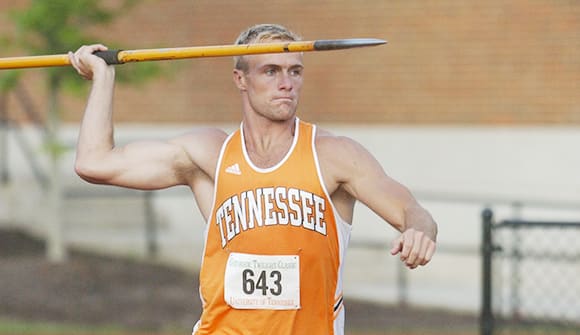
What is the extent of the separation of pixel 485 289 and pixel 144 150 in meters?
3.77

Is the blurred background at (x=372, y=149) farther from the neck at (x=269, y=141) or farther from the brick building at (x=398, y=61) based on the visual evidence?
the neck at (x=269, y=141)

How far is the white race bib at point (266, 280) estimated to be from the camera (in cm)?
521

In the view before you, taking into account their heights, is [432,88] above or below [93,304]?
above

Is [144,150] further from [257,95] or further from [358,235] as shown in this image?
[358,235]

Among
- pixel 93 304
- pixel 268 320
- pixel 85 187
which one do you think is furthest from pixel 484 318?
pixel 85 187

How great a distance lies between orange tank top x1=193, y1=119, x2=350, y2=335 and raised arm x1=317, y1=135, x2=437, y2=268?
0.20ft

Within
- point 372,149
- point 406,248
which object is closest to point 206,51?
point 406,248

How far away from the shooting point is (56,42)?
1312cm

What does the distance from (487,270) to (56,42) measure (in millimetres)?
6241

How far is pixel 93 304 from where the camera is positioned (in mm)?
12625

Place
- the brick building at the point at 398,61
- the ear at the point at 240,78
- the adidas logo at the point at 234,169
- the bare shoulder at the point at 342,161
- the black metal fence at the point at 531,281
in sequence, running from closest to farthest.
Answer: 1. the bare shoulder at the point at 342,161
2. the adidas logo at the point at 234,169
3. the ear at the point at 240,78
4. the black metal fence at the point at 531,281
5. the brick building at the point at 398,61

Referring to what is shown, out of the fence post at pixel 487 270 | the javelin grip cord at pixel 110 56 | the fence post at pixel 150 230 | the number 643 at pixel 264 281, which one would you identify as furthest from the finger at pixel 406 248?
the fence post at pixel 150 230

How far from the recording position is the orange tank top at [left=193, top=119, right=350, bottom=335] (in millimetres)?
A: 5203

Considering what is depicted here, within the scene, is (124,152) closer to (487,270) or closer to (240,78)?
(240,78)
